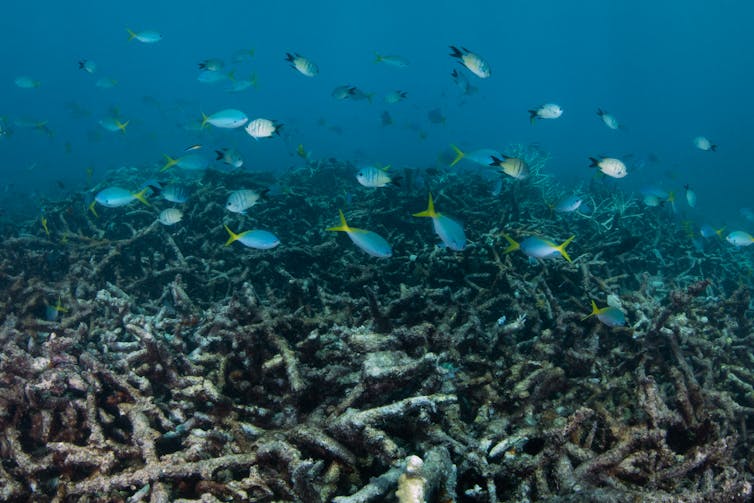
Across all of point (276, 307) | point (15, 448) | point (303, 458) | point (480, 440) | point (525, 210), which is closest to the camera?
point (303, 458)

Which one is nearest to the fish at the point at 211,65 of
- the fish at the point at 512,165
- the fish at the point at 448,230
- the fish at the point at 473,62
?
the fish at the point at 473,62

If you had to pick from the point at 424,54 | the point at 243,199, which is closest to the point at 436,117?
the point at 243,199

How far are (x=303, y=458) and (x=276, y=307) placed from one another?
7.59 ft

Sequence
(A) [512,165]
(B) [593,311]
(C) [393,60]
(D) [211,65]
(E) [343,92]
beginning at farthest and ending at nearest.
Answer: (C) [393,60]
(D) [211,65]
(E) [343,92]
(A) [512,165]
(B) [593,311]

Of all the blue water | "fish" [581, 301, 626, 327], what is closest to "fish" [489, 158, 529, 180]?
"fish" [581, 301, 626, 327]

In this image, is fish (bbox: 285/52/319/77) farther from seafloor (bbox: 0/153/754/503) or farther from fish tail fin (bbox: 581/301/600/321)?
fish tail fin (bbox: 581/301/600/321)

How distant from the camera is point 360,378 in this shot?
108 inches

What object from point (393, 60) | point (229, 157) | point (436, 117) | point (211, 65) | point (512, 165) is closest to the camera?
point (512, 165)

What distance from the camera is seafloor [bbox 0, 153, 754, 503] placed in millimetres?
2350

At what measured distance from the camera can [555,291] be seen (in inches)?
208

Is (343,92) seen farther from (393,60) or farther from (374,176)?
A: (374,176)

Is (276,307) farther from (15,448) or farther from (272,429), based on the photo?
(15,448)

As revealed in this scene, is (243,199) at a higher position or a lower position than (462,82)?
lower

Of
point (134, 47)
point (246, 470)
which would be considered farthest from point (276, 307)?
point (134, 47)
